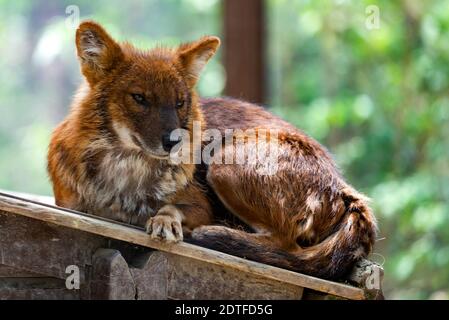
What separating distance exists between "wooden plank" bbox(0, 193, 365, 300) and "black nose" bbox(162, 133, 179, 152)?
563mm

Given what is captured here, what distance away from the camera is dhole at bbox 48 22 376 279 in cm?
538

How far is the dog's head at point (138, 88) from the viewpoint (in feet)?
17.3

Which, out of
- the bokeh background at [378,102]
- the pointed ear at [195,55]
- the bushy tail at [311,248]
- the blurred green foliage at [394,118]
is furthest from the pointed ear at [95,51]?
the blurred green foliage at [394,118]

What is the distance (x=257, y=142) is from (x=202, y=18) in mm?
12381

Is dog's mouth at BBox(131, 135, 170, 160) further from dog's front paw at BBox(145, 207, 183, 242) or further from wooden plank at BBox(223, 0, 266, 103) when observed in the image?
wooden plank at BBox(223, 0, 266, 103)

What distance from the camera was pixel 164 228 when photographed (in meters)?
5.02

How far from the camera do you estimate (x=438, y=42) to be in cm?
1072

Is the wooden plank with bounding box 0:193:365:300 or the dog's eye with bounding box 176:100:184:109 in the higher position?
the dog's eye with bounding box 176:100:184:109

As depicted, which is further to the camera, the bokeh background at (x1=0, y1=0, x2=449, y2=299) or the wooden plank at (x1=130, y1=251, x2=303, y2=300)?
the bokeh background at (x1=0, y1=0, x2=449, y2=299)

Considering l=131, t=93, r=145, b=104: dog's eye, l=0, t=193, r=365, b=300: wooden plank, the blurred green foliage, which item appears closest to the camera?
l=0, t=193, r=365, b=300: wooden plank

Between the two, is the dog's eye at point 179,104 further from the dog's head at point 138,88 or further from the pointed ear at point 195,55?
the pointed ear at point 195,55

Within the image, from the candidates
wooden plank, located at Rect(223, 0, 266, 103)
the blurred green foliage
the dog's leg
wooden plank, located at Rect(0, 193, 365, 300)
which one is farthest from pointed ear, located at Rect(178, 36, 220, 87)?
the blurred green foliage
